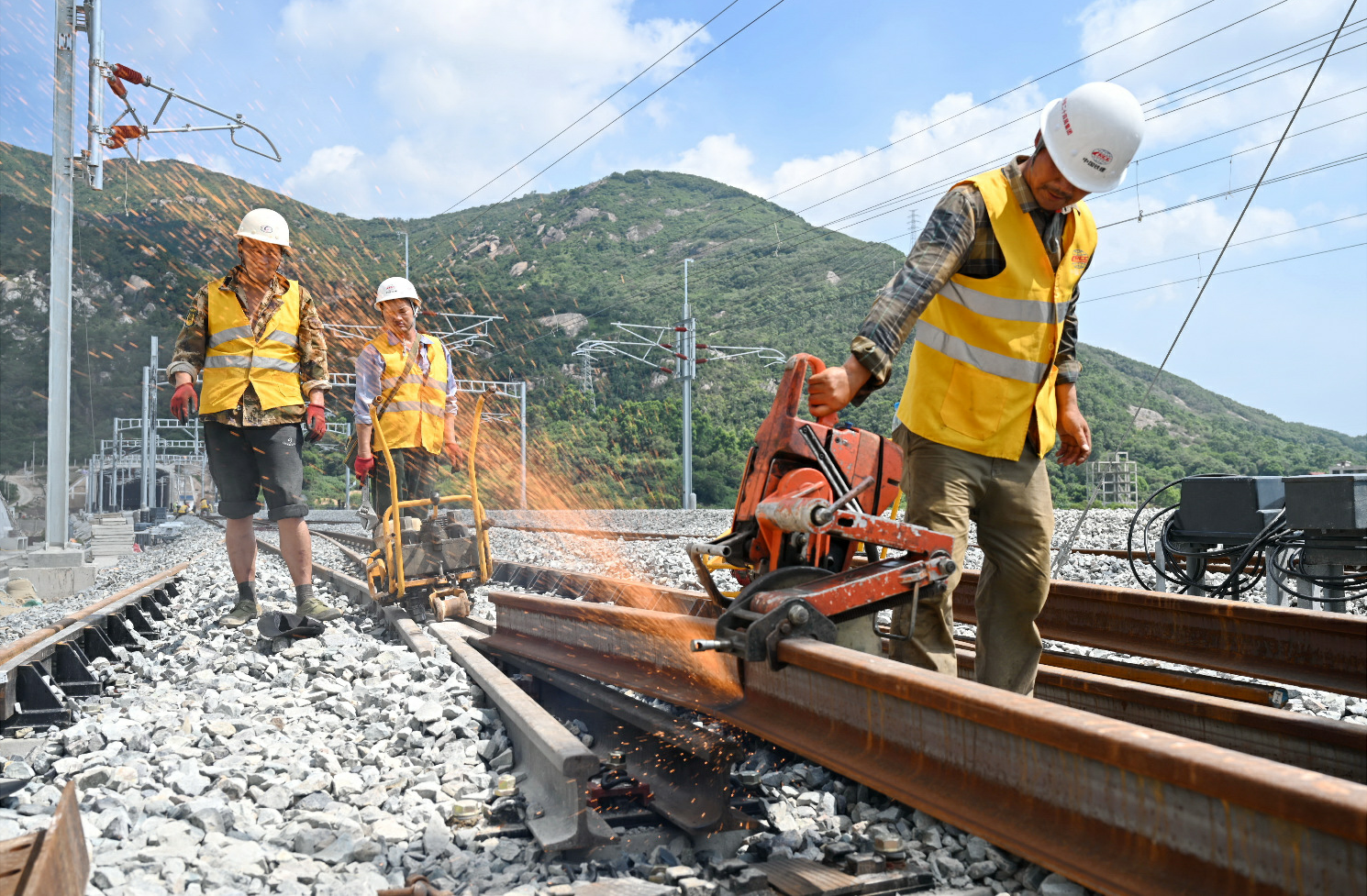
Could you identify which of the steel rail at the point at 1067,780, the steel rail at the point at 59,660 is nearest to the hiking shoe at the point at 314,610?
the steel rail at the point at 59,660

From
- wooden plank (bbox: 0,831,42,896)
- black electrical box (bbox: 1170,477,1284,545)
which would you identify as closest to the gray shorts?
wooden plank (bbox: 0,831,42,896)

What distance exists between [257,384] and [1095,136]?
14.5 feet

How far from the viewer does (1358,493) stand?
4.55 meters

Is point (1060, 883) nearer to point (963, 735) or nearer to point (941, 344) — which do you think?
point (963, 735)

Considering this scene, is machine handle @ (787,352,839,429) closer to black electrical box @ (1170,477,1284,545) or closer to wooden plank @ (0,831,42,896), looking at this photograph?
wooden plank @ (0,831,42,896)

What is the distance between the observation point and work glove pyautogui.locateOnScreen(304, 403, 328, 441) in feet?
17.1

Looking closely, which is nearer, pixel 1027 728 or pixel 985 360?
pixel 1027 728

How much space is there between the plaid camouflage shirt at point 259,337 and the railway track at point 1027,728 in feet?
4.63

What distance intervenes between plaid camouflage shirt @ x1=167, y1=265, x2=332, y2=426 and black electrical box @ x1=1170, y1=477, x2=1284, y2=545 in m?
5.57

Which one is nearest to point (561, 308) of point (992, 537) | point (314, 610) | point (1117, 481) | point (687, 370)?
point (687, 370)

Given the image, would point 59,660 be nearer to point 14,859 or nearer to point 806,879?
point 14,859

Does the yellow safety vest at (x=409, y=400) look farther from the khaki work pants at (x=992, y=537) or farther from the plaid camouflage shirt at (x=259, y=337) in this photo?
the khaki work pants at (x=992, y=537)

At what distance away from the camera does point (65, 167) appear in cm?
1195

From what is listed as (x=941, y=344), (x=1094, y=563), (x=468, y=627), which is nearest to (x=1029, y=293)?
(x=941, y=344)
